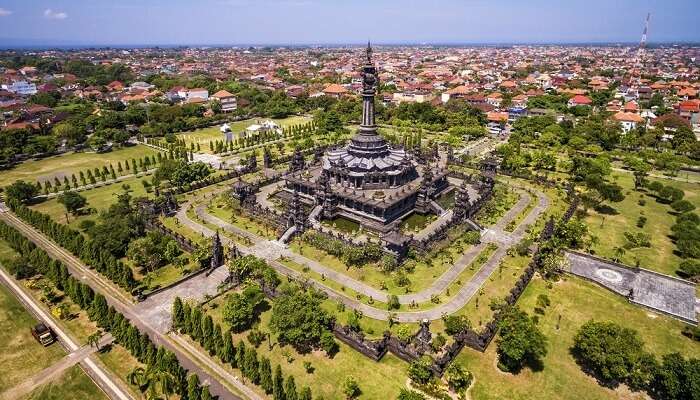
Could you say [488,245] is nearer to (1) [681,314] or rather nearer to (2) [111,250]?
(1) [681,314]

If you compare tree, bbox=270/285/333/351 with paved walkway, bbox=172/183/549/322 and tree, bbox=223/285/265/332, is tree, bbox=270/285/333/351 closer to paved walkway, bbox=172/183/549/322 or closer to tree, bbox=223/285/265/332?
tree, bbox=223/285/265/332

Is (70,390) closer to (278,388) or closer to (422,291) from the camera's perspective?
(278,388)

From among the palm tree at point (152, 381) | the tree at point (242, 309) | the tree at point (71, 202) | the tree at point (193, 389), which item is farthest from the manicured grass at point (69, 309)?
the tree at point (71, 202)

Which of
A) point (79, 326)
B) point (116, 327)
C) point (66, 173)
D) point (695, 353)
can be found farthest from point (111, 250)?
point (695, 353)

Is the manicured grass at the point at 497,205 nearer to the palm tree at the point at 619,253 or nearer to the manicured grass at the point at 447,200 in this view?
the manicured grass at the point at 447,200

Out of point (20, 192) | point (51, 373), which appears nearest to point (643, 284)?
point (51, 373)
